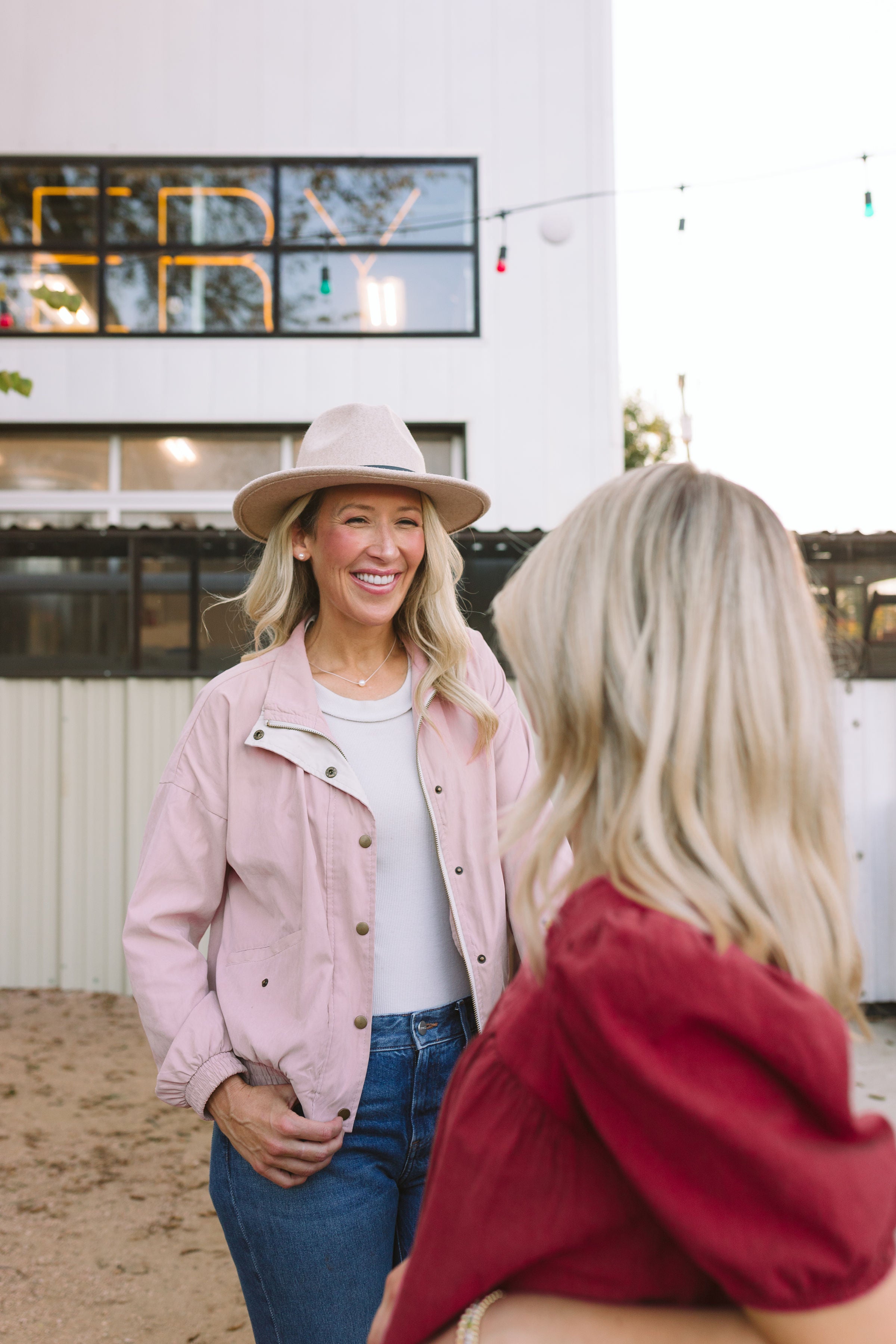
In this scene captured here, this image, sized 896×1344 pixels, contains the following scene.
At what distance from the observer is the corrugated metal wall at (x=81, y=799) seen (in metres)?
5.55

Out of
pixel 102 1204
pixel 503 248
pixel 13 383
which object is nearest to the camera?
pixel 102 1204

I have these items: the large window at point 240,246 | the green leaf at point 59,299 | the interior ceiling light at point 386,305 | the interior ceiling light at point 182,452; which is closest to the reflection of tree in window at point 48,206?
the large window at point 240,246

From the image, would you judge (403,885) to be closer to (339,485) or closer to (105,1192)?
(339,485)

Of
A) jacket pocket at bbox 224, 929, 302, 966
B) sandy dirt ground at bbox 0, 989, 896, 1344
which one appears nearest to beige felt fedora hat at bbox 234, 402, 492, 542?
jacket pocket at bbox 224, 929, 302, 966

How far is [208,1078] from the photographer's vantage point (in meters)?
1.60

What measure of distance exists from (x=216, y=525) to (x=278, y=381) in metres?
1.19

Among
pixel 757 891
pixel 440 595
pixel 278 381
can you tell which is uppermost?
pixel 278 381

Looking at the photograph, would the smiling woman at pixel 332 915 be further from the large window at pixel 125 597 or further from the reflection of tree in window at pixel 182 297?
the reflection of tree in window at pixel 182 297

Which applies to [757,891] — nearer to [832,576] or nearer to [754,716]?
[754,716]

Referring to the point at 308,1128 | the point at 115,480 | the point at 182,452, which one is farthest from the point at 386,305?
the point at 308,1128

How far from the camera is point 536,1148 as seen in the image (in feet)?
2.74

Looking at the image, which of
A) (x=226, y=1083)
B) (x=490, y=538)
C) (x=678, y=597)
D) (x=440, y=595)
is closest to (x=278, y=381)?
(x=490, y=538)

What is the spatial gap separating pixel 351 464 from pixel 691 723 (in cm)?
120

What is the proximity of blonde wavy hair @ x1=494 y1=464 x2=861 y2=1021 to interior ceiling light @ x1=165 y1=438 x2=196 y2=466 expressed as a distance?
22.5 feet
